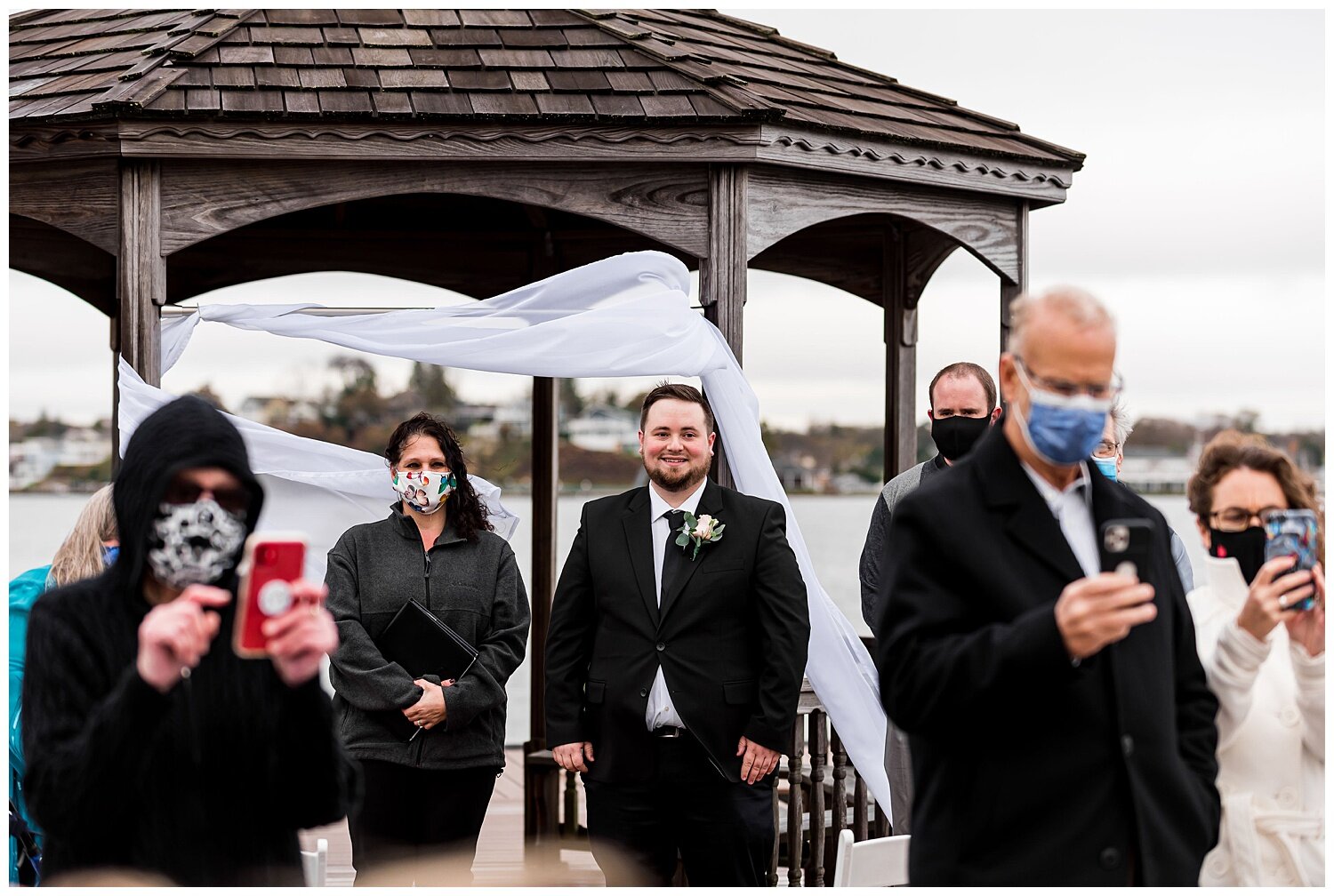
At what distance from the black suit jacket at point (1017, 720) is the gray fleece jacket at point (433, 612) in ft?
8.05

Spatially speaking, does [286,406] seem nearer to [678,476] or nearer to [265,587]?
[678,476]

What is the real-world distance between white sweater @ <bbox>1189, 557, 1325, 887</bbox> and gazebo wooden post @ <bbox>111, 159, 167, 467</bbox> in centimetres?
395

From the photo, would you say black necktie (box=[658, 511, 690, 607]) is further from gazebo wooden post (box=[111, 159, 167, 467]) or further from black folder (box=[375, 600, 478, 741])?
gazebo wooden post (box=[111, 159, 167, 467])

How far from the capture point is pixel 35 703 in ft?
8.14

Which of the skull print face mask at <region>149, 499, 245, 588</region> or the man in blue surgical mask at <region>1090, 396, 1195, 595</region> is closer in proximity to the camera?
the skull print face mask at <region>149, 499, 245, 588</region>

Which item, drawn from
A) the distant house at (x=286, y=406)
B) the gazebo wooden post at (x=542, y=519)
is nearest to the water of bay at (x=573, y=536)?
the gazebo wooden post at (x=542, y=519)

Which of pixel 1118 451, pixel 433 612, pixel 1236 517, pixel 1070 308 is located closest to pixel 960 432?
pixel 1118 451

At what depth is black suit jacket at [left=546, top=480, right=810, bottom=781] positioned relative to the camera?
4.52 metres

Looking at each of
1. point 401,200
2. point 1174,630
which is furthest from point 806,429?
point 1174,630

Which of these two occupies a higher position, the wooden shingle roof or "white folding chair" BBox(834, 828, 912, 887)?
the wooden shingle roof

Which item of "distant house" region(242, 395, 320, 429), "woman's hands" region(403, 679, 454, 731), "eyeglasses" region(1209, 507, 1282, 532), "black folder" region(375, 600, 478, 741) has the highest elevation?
"distant house" region(242, 395, 320, 429)

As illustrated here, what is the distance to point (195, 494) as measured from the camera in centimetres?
246

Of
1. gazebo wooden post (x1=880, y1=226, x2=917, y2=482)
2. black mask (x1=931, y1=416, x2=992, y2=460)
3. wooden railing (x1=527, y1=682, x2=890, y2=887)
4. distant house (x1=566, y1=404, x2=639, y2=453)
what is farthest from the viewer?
distant house (x1=566, y1=404, x2=639, y2=453)

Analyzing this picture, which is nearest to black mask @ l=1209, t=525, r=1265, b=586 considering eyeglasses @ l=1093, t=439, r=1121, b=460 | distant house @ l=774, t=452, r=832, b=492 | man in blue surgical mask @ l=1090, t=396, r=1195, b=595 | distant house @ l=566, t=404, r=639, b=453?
man in blue surgical mask @ l=1090, t=396, r=1195, b=595
